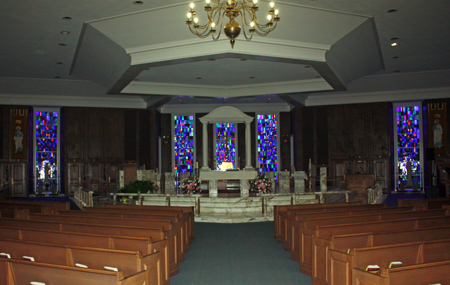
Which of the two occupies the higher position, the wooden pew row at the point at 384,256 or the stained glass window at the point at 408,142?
the stained glass window at the point at 408,142

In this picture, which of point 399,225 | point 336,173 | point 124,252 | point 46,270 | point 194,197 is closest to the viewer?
point 46,270

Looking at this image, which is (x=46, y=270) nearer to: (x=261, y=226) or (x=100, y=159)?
(x=261, y=226)

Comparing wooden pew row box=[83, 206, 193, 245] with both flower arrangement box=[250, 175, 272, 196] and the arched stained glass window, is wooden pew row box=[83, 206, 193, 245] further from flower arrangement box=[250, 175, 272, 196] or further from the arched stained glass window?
the arched stained glass window

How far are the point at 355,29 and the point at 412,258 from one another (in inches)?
288

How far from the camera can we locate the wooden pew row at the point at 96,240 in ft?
15.4

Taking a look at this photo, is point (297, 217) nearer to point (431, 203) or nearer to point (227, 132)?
point (431, 203)

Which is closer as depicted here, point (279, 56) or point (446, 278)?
point (446, 278)

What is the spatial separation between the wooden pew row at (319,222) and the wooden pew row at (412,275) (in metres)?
1.84

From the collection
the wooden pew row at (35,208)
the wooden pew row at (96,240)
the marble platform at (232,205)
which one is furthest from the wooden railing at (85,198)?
the wooden pew row at (96,240)

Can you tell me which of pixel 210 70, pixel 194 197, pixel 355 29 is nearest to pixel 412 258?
pixel 355 29

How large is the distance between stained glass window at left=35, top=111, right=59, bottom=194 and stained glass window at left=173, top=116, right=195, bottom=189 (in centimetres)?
585

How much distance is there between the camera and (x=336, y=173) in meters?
18.5

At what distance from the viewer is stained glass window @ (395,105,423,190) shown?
18.2 m

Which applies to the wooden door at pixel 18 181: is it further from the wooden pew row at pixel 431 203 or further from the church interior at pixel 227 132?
the wooden pew row at pixel 431 203
